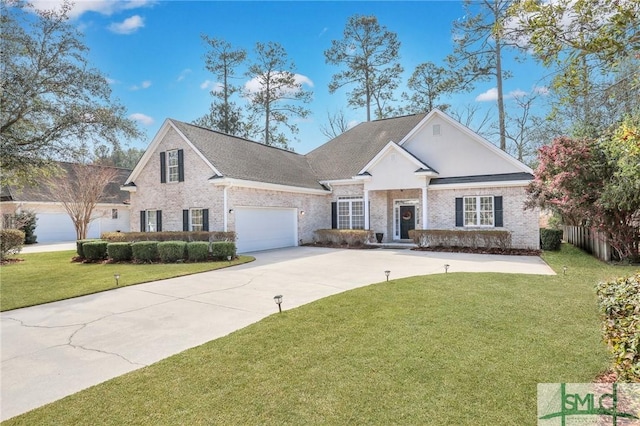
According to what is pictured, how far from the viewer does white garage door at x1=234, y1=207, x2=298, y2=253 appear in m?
16.3

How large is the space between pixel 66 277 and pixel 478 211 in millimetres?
17057

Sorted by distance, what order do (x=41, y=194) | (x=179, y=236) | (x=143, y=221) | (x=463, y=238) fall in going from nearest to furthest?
(x=179, y=236) → (x=463, y=238) → (x=143, y=221) → (x=41, y=194)

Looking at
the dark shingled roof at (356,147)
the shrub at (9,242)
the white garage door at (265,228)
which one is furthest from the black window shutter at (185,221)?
the dark shingled roof at (356,147)

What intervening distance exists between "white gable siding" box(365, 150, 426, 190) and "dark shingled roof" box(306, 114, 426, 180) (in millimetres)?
2131

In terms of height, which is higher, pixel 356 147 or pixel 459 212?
pixel 356 147

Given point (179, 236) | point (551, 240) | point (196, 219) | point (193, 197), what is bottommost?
point (551, 240)

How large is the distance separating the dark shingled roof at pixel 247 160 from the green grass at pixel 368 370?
38.5ft

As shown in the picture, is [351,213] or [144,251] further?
[351,213]

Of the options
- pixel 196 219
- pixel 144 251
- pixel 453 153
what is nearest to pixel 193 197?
pixel 196 219

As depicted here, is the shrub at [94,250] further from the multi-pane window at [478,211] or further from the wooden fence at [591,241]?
the wooden fence at [591,241]

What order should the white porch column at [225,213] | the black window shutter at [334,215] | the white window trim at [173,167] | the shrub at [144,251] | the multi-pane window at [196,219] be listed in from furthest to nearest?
the black window shutter at [334,215] < the white window trim at [173,167] < the multi-pane window at [196,219] < the white porch column at [225,213] < the shrub at [144,251]

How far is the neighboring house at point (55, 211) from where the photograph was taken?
973 inches

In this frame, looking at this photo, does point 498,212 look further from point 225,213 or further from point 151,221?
point 151,221

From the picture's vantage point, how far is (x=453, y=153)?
18.1 m
